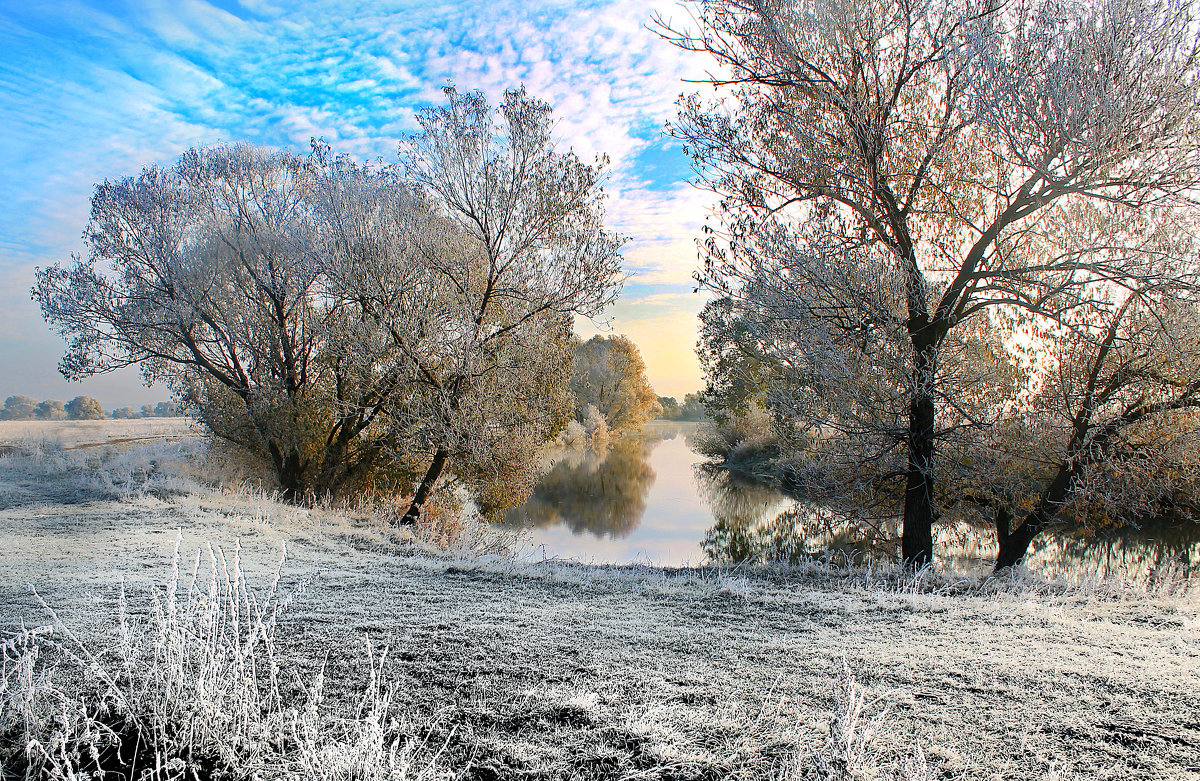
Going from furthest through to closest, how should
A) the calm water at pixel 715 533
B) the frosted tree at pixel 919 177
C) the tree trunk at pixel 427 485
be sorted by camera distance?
the tree trunk at pixel 427 485 → the calm water at pixel 715 533 → the frosted tree at pixel 919 177

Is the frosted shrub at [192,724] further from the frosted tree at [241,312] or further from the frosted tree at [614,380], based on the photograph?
the frosted tree at [614,380]

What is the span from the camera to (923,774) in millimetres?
2336

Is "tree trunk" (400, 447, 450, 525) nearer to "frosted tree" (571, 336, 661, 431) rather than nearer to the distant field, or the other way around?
the distant field

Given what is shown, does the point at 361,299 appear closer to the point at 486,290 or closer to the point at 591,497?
the point at 486,290

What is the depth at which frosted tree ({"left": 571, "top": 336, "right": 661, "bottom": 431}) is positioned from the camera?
49.5 meters

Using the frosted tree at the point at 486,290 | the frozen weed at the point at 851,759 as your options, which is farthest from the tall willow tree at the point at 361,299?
the frozen weed at the point at 851,759

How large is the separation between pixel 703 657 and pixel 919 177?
7.03m

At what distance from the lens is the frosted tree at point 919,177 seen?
7.02 m

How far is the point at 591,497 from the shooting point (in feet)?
71.7

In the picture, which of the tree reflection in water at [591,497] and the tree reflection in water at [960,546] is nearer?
the tree reflection in water at [960,546]

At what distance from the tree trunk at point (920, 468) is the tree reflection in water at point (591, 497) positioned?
27.4 feet

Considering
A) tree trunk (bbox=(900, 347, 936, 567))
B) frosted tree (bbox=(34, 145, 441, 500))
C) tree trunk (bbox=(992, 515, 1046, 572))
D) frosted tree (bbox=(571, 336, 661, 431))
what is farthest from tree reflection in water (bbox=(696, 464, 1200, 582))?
frosted tree (bbox=(571, 336, 661, 431))

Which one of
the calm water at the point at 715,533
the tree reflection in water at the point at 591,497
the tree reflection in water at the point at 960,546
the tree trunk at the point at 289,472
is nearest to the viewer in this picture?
the tree reflection in water at the point at 960,546

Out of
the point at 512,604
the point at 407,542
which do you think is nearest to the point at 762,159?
the point at 512,604
